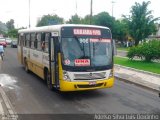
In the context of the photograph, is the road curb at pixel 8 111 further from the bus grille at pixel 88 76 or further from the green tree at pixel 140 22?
the green tree at pixel 140 22

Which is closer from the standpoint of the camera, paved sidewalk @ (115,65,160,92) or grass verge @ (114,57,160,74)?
paved sidewalk @ (115,65,160,92)

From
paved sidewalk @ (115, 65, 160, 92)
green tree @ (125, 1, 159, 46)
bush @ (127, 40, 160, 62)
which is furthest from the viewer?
green tree @ (125, 1, 159, 46)

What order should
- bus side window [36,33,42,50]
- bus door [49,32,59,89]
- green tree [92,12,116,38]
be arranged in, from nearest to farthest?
1. bus door [49,32,59,89]
2. bus side window [36,33,42,50]
3. green tree [92,12,116,38]

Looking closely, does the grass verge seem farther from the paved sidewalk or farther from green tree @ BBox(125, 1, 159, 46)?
green tree @ BBox(125, 1, 159, 46)

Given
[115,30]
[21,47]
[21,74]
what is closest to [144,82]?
[21,74]

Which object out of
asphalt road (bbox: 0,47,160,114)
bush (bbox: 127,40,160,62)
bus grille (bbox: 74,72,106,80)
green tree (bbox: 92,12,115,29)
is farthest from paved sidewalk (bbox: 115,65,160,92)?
green tree (bbox: 92,12,115,29)

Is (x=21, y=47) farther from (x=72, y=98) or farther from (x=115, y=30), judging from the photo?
(x=115, y=30)

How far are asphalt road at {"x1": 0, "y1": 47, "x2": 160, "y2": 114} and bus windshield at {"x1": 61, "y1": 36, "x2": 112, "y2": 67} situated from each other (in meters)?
1.39

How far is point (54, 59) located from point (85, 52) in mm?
1283

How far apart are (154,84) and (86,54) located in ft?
15.4

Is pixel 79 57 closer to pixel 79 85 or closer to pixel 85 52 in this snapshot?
pixel 85 52

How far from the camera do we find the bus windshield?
474 inches

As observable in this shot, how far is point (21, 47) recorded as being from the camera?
2173 cm

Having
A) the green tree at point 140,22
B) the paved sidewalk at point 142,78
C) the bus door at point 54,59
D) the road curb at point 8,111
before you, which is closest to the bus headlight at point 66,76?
the bus door at point 54,59
